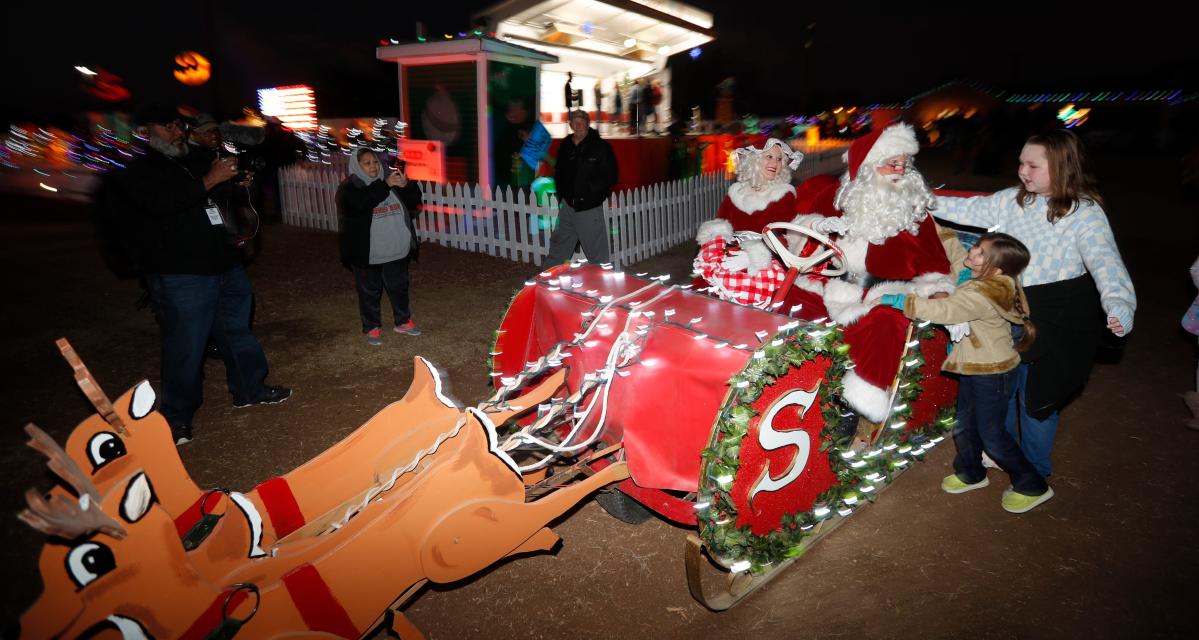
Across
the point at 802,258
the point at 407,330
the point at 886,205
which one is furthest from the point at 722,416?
the point at 407,330

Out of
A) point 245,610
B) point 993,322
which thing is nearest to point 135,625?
point 245,610

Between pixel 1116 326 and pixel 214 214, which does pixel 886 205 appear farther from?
pixel 214 214

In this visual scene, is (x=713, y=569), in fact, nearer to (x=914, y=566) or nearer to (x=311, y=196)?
(x=914, y=566)

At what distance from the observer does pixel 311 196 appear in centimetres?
1251

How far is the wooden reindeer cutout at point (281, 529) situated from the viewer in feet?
5.63

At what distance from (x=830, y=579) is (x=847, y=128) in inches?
1417

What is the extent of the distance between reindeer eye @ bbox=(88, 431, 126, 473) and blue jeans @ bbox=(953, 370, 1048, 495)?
3837mm

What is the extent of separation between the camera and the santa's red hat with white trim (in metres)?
3.64

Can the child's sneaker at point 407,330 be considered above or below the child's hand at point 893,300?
below

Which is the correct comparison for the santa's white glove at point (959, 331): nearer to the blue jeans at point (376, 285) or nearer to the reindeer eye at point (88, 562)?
the reindeer eye at point (88, 562)

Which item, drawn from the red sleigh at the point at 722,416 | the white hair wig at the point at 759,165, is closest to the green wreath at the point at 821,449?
the red sleigh at the point at 722,416

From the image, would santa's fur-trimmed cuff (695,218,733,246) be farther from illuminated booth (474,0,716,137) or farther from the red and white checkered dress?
illuminated booth (474,0,716,137)

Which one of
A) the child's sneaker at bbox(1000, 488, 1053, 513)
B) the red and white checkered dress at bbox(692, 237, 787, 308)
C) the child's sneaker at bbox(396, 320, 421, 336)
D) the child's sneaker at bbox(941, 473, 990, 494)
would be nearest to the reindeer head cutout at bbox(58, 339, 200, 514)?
the red and white checkered dress at bbox(692, 237, 787, 308)

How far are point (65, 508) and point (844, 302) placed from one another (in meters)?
3.40
